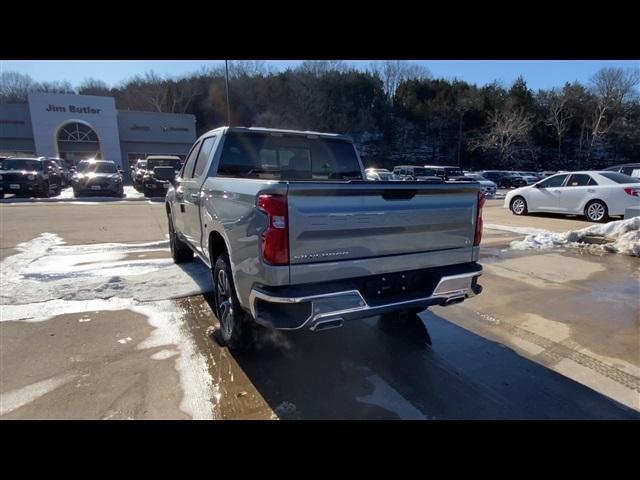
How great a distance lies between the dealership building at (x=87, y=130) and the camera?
35.3 meters

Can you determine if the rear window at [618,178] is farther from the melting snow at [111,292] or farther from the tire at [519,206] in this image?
the melting snow at [111,292]

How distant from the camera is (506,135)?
151ft

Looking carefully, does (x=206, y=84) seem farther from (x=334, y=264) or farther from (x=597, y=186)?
(x=334, y=264)

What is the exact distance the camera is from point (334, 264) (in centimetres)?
253

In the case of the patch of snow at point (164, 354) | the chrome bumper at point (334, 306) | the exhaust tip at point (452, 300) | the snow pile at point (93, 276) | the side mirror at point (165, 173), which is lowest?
the patch of snow at point (164, 354)

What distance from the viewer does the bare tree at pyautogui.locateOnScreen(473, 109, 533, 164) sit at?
148 feet

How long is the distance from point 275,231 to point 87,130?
43267 millimetres

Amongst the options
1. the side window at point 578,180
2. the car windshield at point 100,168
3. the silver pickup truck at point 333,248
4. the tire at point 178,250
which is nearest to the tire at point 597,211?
the side window at point 578,180

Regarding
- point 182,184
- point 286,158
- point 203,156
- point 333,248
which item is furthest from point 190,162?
point 333,248

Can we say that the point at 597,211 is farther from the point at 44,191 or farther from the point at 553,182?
the point at 44,191

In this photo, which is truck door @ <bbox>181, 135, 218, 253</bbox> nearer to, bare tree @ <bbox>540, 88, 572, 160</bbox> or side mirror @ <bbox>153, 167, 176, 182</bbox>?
side mirror @ <bbox>153, 167, 176, 182</bbox>

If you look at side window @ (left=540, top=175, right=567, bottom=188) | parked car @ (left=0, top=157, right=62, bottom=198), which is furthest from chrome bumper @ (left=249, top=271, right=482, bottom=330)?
parked car @ (left=0, top=157, right=62, bottom=198)

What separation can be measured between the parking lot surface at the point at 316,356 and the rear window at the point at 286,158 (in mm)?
1805

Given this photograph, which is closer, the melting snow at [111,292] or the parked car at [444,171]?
the melting snow at [111,292]
